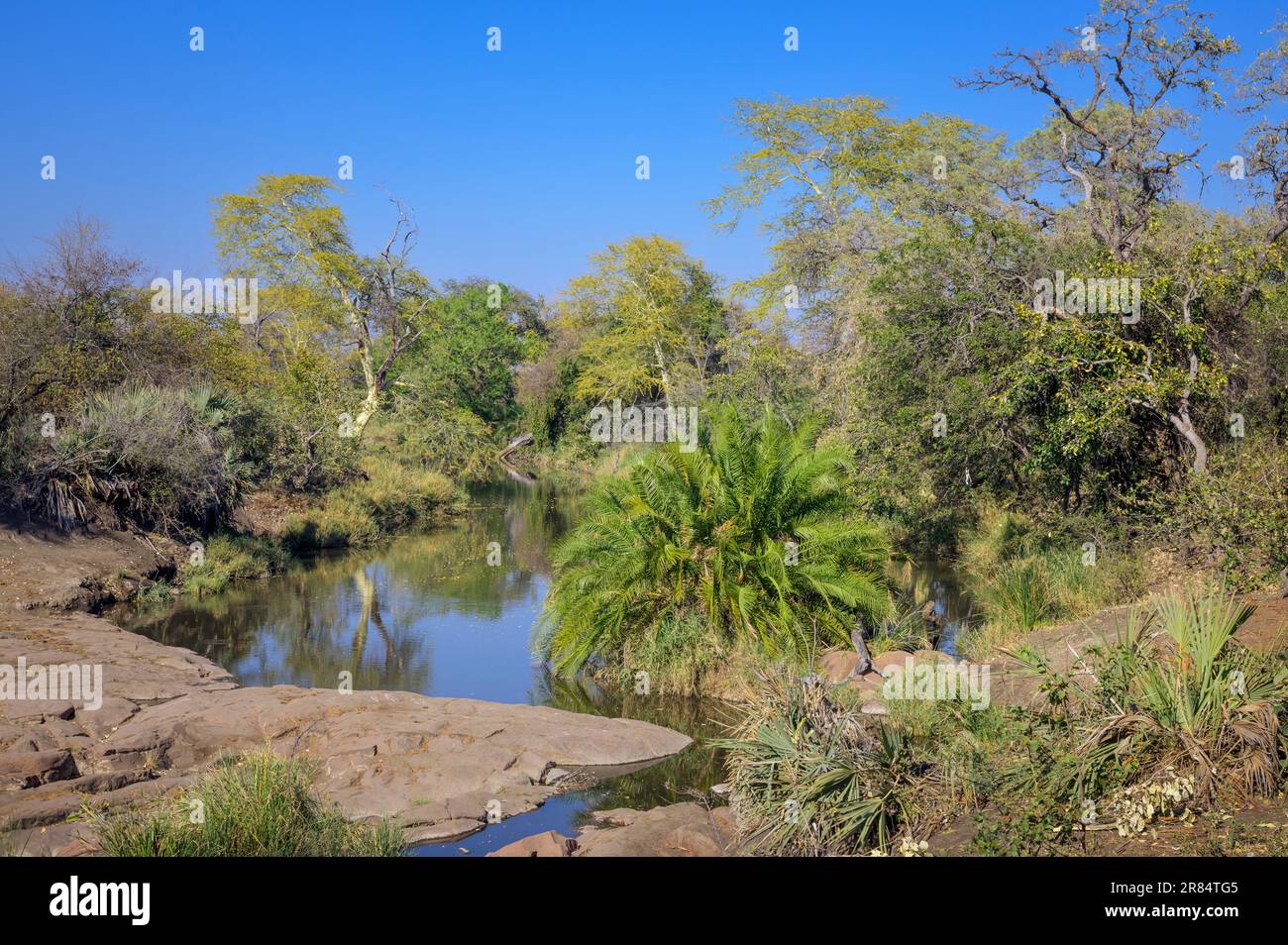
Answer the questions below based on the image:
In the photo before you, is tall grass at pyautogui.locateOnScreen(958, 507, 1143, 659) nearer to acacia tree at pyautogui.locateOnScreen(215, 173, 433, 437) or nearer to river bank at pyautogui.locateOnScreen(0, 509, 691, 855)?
river bank at pyautogui.locateOnScreen(0, 509, 691, 855)

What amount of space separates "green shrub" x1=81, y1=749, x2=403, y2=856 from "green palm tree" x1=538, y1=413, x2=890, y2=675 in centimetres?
593

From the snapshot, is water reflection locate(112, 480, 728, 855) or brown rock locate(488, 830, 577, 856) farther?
water reflection locate(112, 480, 728, 855)

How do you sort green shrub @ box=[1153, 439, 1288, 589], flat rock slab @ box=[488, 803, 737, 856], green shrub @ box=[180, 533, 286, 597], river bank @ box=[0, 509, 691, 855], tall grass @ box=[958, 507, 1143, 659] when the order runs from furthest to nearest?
green shrub @ box=[180, 533, 286, 597] → tall grass @ box=[958, 507, 1143, 659] → green shrub @ box=[1153, 439, 1288, 589] → river bank @ box=[0, 509, 691, 855] → flat rock slab @ box=[488, 803, 737, 856]

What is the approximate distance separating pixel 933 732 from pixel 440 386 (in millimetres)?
36426

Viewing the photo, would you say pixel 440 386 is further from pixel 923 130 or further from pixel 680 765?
pixel 680 765

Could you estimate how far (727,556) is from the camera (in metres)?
12.9

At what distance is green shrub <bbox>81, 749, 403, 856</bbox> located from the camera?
6277 mm

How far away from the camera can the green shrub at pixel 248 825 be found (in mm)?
6277

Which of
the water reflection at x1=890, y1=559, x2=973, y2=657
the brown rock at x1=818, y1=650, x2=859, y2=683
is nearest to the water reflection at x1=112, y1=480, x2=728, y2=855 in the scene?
the brown rock at x1=818, y1=650, x2=859, y2=683

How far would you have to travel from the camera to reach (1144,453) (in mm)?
14344

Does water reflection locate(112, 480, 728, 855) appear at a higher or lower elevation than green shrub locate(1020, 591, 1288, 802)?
lower

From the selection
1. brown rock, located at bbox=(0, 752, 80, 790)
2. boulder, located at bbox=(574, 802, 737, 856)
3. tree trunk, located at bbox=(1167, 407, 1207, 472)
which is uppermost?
tree trunk, located at bbox=(1167, 407, 1207, 472)

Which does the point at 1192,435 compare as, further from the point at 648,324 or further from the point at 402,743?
the point at 648,324

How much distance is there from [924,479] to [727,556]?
3607mm
